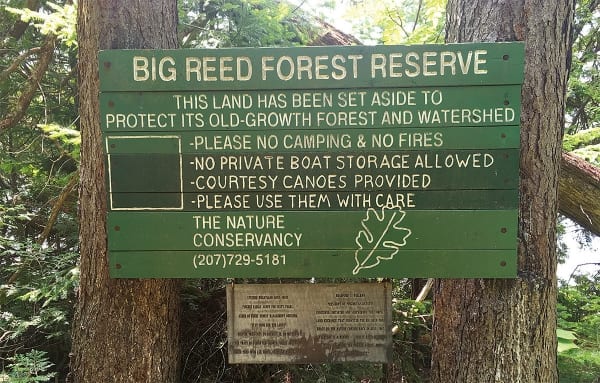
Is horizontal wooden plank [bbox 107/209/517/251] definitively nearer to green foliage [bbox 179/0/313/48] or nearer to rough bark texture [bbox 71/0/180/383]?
rough bark texture [bbox 71/0/180/383]

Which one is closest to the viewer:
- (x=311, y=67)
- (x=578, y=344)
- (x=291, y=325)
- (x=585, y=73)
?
(x=311, y=67)

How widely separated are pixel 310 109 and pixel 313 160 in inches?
10.5

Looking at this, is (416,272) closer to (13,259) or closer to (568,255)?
(13,259)

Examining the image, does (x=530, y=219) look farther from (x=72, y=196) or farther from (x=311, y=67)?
(x=72, y=196)

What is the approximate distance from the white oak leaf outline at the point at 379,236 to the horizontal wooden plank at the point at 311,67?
2.22 feet

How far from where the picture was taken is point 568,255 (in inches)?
242

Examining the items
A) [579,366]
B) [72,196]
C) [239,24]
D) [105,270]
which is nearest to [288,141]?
[105,270]

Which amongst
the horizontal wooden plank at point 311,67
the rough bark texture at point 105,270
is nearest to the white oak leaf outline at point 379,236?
the horizontal wooden plank at point 311,67

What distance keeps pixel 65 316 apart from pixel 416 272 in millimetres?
2759

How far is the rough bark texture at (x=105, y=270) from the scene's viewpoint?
8.29ft

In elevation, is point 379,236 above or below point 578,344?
above

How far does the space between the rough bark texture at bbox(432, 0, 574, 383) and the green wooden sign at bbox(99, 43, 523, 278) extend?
0.64ft

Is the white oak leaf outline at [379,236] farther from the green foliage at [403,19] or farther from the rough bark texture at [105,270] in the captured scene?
the green foliage at [403,19]

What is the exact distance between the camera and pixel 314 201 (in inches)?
94.0
